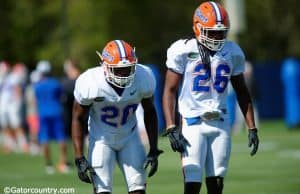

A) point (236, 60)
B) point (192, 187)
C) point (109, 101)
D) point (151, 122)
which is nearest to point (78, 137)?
point (109, 101)

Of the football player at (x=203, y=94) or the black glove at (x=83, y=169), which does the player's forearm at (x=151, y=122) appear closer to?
the football player at (x=203, y=94)

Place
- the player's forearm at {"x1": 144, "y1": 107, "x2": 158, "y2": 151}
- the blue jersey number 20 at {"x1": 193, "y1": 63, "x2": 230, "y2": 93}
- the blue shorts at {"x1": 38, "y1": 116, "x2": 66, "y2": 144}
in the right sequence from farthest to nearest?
the blue shorts at {"x1": 38, "y1": 116, "x2": 66, "y2": 144} < the blue jersey number 20 at {"x1": 193, "y1": 63, "x2": 230, "y2": 93} < the player's forearm at {"x1": 144, "y1": 107, "x2": 158, "y2": 151}

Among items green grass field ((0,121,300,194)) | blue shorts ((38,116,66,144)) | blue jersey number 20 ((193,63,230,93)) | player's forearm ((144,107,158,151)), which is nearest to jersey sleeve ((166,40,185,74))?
blue jersey number 20 ((193,63,230,93))

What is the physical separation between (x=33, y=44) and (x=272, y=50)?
33.4 feet

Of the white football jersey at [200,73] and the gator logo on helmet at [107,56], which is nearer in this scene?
the gator logo on helmet at [107,56]

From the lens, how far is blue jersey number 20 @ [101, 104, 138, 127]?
29.3 feet

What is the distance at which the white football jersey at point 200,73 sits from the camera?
30.4 ft

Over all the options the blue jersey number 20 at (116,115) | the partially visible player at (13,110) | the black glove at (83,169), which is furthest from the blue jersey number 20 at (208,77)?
the partially visible player at (13,110)

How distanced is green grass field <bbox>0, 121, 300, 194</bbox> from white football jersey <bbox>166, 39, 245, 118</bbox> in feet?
11.3

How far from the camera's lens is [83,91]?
8797mm

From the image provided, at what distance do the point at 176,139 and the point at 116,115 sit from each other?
607 mm

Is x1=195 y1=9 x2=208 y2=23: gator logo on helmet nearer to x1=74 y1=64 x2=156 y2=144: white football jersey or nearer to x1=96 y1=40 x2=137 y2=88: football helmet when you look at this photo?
x1=74 y1=64 x2=156 y2=144: white football jersey

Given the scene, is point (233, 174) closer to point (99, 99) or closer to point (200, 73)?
point (200, 73)

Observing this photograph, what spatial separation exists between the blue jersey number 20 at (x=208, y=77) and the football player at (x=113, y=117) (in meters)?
0.50
